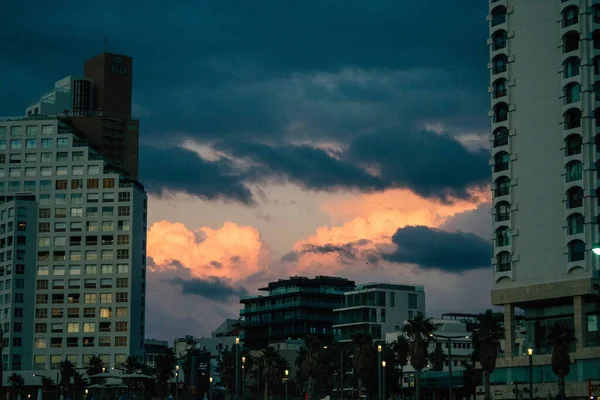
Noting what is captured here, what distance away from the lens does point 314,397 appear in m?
143

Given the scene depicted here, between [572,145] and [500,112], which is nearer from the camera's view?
[572,145]

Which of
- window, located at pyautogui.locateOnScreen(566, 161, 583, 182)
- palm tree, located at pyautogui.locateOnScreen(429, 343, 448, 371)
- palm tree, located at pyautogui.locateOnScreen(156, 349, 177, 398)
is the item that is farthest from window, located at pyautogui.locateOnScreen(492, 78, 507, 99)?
palm tree, located at pyautogui.locateOnScreen(156, 349, 177, 398)

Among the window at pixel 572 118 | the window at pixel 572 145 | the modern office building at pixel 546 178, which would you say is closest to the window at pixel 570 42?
the modern office building at pixel 546 178

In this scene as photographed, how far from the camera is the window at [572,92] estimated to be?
120 m

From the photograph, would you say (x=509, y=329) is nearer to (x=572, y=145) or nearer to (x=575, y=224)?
(x=575, y=224)

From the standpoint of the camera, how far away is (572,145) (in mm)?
120125

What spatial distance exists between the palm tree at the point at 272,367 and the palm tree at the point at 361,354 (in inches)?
501

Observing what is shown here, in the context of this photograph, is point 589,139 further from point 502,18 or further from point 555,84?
point 502,18

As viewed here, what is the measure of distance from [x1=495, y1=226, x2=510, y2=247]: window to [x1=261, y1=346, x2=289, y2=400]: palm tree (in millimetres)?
49698

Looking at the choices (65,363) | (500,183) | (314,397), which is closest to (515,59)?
(500,183)

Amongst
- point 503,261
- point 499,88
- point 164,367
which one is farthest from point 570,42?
point 164,367

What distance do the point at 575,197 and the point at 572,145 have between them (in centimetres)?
602

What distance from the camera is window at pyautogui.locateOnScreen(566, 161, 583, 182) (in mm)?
118625

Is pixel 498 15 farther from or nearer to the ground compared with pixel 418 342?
farther from the ground
